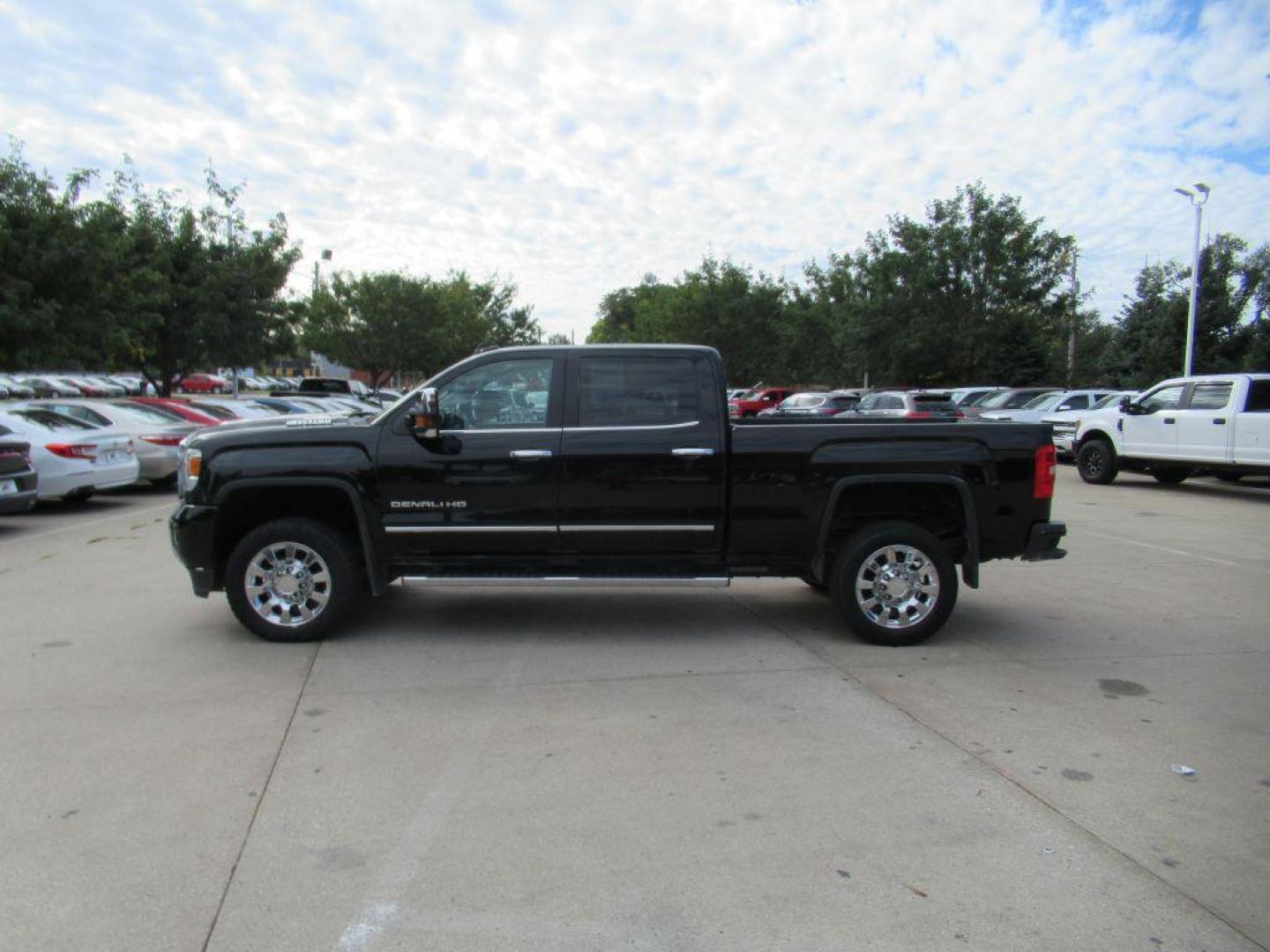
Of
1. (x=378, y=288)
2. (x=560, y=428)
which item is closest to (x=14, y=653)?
(x=560, y=428)

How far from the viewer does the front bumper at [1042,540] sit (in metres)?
6.41

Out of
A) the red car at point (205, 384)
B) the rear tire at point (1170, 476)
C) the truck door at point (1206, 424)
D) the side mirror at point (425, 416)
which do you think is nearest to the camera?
the side mirror at point (425, 416)

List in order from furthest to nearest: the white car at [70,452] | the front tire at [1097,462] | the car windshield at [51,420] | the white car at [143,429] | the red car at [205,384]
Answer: the red car at [205,384] < the front tire at [1097,462] < the white car at [143,429] < the car windshield at [51,420] < the white car at [70,452]

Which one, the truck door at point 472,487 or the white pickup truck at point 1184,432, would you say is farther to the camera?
the white pickup truck at point 1184,432

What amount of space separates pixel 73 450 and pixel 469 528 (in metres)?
9.22

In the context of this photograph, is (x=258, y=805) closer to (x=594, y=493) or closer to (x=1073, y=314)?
(x=594, y=493)

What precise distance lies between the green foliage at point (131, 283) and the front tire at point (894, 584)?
16.7 m

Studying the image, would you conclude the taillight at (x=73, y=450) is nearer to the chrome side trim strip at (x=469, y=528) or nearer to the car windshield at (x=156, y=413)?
the car windshield at (x=156, y=413)

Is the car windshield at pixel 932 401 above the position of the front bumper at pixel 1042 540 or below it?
above

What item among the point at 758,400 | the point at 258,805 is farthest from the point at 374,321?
the point at 258,805

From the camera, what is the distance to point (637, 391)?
6426 mm

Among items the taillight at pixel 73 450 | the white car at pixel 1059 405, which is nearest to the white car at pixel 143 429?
the taillight at pixel 73 450

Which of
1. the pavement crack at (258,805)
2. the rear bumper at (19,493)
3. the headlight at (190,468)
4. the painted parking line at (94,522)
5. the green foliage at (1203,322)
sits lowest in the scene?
the painted parking line at (94,522)

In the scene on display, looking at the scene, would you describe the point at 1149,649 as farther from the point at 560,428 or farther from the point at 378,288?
the point at 378,288
